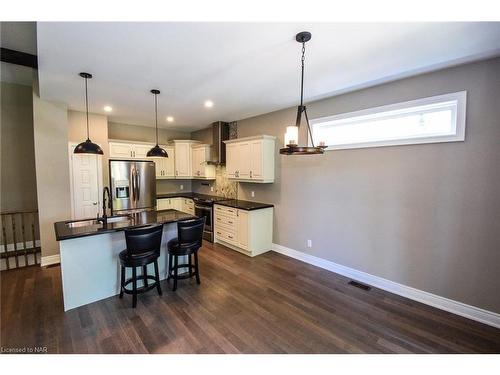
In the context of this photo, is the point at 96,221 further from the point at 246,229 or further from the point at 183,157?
the point at 183,157

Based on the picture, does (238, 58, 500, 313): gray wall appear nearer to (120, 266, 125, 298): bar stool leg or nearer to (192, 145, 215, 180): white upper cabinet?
(192, 145, 215, 180): white upper cabinet

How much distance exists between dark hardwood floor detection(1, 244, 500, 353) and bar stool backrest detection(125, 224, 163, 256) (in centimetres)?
69

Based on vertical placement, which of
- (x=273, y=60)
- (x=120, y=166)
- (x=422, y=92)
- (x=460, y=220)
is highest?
(x=273, y=60)

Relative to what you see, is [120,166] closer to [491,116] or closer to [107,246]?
[107,246]

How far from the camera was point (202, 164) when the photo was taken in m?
6.04

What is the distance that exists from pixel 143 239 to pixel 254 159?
2578mm

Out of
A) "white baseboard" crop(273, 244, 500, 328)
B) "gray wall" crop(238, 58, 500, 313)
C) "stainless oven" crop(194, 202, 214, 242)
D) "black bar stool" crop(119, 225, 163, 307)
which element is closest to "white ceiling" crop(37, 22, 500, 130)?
"gray wall" crop(238, 58, 500, 313)

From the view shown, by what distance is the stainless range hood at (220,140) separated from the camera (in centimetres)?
551

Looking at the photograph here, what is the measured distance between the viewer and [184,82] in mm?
3084

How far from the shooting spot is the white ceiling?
1886mm

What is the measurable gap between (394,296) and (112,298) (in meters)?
3.67

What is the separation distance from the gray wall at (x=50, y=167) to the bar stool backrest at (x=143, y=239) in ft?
7.62

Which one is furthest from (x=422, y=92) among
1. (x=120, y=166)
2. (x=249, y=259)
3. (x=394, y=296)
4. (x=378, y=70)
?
(x=120, y=166)

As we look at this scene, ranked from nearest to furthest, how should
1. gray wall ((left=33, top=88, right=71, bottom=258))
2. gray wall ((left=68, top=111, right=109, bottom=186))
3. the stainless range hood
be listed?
gray wall ((left=33, top=88, right=71, bottom=258)), gray wall ((left=68, top=111, right=109, bottom=186)), the stainless range hood
